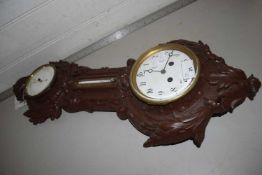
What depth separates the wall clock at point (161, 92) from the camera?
2.63ft

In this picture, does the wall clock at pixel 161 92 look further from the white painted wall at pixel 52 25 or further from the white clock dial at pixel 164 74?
the white painted wall at pixel 52 25

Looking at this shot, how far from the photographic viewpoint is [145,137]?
3.05ft

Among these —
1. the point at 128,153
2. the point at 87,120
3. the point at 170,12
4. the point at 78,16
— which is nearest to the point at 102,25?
the point at 78,16

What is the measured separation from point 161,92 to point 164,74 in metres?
0.08

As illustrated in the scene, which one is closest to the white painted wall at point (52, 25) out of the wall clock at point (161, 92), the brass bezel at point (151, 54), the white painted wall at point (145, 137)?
the white painted wall at point (145, 137)

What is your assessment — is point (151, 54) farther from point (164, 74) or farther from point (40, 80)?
point (40, 80)

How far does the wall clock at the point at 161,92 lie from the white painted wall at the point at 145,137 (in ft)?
0.22

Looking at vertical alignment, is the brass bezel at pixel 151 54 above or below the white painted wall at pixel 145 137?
above

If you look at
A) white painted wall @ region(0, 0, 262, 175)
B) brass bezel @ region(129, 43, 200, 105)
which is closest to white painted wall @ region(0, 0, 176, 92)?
white painted wall @ region(0, 0, 262, 175)

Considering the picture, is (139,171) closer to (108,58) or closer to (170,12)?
(108,58)

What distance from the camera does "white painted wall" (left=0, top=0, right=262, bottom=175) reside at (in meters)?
0.82

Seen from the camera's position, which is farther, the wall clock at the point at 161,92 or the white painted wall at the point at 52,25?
the white painted wall at the point at 52,25

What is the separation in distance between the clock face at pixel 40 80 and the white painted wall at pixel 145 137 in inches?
5.8

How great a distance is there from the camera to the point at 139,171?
88cm
